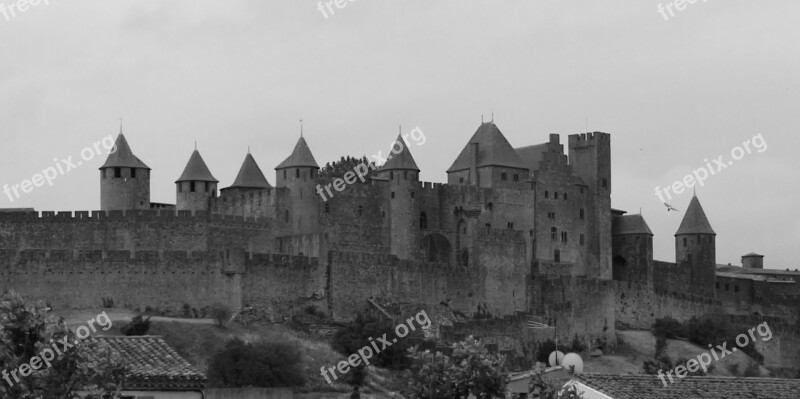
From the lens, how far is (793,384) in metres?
39.6

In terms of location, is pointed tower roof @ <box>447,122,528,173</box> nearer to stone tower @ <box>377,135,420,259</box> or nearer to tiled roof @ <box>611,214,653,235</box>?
stone tower @ <box>377,135,420,259</box>

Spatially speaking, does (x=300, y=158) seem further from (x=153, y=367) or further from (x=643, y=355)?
(x=153, y=367)

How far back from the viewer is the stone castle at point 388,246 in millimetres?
73875

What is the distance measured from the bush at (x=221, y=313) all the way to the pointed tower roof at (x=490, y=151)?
18.8 m

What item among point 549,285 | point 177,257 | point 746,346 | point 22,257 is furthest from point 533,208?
point 22,257

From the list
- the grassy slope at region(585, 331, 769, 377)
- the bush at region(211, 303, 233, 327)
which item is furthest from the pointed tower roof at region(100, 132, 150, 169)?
the grassy slope at region(585, 331, 769, 377)

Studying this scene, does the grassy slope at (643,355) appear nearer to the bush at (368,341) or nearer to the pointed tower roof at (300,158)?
the bush at (368,341)

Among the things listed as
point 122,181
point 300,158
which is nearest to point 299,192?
point 300,158

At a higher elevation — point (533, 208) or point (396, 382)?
point (533, 208)

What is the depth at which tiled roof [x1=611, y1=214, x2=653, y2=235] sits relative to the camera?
311 ft

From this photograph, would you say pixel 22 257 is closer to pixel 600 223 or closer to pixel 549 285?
pixel 549 285

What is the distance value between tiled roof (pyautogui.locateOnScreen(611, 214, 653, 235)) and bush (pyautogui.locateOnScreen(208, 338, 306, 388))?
30.8 meters

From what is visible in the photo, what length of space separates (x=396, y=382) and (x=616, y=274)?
2784 cm

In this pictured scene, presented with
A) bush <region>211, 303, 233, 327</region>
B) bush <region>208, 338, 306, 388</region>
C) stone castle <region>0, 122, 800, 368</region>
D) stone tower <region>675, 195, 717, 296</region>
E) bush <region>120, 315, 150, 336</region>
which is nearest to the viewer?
bush <region>208, 338, 306, 388</region>
